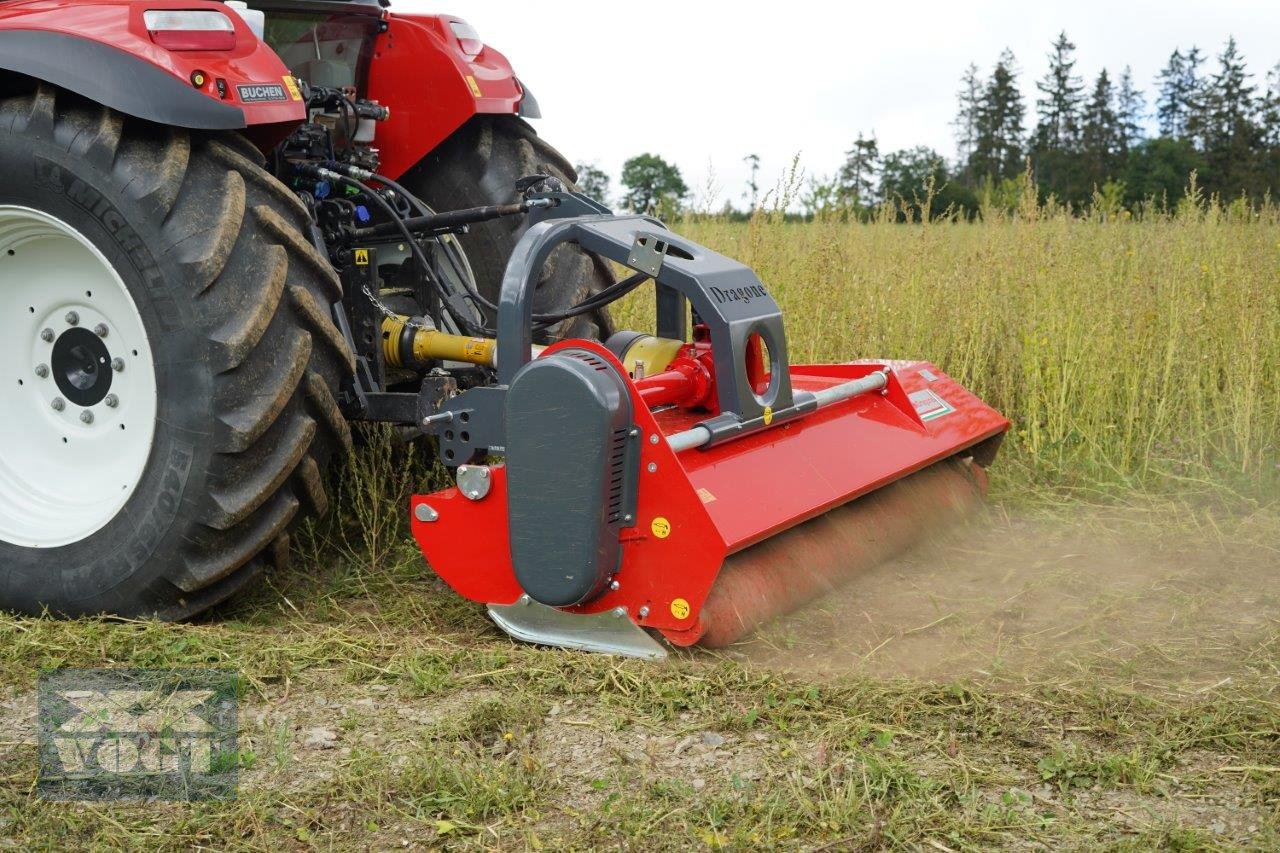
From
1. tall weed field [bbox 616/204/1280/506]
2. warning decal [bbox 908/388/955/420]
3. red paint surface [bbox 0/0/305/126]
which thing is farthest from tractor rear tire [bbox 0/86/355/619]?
tall weed field [bbox 616/204/1280/506]

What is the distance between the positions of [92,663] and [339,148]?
1764 mm

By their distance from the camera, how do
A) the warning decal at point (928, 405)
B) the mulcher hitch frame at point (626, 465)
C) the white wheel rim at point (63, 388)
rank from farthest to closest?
1. the warning decal at point (928, 405)
2. the white wheel rim at point (63, 388)
3. the mulcher hitch frame at point (626, 465)

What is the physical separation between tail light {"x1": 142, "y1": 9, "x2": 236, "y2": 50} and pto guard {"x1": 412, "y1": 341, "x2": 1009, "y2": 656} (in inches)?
45.6

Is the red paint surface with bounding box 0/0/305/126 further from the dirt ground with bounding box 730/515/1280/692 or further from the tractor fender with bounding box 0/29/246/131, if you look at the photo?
the dirt ground with bounding box 730/515/1280/692

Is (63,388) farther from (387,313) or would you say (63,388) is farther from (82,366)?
(387,313)

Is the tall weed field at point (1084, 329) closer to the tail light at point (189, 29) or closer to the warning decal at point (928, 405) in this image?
the warning decal at point (928, 405)

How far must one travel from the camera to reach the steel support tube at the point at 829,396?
3061mm

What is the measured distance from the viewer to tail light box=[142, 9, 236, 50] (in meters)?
3.21

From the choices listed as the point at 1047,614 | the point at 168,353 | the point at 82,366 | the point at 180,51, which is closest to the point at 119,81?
the point at 180,51

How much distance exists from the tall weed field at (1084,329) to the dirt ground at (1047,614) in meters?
0.83

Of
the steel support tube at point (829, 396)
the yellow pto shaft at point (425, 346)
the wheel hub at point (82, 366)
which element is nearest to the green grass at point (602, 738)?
the yellow pto shaft at point (425, 346)

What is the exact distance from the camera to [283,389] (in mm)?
3154

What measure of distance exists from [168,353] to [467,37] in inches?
67.2

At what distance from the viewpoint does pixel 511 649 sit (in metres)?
3.13
